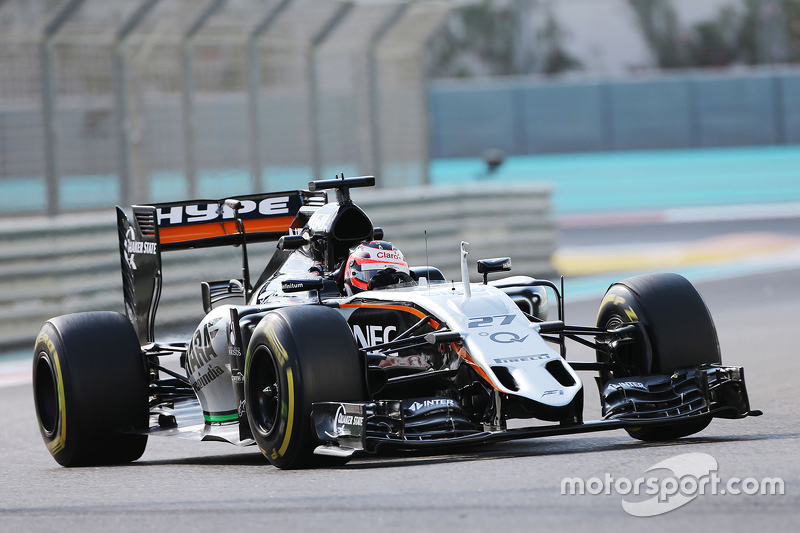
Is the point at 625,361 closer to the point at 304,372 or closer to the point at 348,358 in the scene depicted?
the point at 348,358

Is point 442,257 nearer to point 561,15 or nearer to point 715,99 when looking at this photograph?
point 715,99

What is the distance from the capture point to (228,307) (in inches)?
312

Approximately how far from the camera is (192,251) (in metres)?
14.6

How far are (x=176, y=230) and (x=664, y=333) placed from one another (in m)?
3.51

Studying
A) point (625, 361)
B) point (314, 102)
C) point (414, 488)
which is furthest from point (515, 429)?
point (314, 102)

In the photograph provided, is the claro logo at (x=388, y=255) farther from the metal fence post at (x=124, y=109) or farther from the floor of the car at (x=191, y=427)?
the metal fence post at (x=124, y=109)

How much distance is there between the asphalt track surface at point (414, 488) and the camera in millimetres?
4938

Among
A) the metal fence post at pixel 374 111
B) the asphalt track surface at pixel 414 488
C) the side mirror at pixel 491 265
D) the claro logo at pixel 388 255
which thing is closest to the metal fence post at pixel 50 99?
the metal fence post at pixel 374 111

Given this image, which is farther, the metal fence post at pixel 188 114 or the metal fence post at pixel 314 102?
the metal fence post at pixel 314 102

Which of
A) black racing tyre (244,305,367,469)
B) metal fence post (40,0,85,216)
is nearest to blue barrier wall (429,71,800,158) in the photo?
metal fence post (40,0,85,216)

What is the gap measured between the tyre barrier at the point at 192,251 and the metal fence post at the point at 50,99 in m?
0.29

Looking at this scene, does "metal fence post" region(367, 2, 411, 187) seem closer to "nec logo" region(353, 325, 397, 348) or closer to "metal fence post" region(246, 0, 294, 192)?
"metal fence post" region(246, 0, 294, 192)

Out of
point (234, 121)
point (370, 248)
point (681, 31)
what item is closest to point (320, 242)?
point (370, 248)
